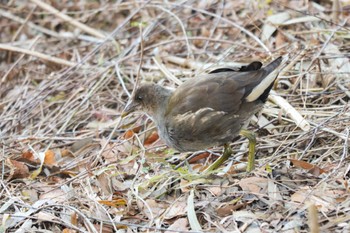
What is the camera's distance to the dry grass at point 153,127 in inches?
194

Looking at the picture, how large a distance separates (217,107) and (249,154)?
503mm

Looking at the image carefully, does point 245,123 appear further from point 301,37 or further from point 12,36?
point 12,36

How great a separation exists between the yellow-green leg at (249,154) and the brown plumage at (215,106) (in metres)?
0.11

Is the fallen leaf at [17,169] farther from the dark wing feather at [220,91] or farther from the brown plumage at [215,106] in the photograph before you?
the dark wing feather at [220,91]

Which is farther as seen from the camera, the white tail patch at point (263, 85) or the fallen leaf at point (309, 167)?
the white tail patch at point (263, 85)

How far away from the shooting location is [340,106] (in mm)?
5969

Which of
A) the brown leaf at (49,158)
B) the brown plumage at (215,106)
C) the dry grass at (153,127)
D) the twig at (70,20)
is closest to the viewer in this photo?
the dry grass at (153,127)

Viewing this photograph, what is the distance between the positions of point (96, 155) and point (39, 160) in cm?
53

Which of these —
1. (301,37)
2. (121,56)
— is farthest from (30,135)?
(301,37)

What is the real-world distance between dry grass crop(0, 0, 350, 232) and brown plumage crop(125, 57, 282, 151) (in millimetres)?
300

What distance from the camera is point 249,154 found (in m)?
5.46

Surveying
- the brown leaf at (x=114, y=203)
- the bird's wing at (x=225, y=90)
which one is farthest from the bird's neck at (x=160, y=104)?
the brown leaf at (x=114, y=203)

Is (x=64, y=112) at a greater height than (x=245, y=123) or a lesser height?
lesser

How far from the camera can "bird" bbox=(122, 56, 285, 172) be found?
17.3ft
